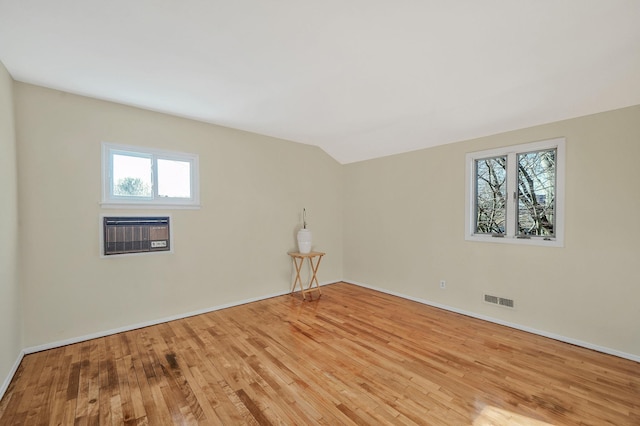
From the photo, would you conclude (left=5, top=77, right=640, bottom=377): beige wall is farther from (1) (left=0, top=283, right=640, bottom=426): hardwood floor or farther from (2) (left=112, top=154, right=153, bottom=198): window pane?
(1) (left=0, top=283, right=640, bottom=426): hardwood floor

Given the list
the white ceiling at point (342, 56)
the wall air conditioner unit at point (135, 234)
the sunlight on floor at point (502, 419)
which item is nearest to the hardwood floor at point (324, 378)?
the sunlight on floor at point (502, 419)

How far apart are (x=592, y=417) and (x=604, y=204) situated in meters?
1.89

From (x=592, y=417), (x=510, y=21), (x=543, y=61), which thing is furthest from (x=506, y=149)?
(x=592, y=417)

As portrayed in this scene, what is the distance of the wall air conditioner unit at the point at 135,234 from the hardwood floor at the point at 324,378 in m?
0.93

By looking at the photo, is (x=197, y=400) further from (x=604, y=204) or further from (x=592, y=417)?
(x=604, y=204)

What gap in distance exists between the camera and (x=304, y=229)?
14.6ft

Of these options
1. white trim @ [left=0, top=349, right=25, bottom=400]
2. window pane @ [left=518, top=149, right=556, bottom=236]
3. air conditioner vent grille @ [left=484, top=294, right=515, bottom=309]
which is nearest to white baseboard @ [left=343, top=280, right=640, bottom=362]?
air conditioner vent grille @ [left=484, top=294, right=515, bottom=309]

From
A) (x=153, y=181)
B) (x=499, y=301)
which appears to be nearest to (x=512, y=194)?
(x=499, y=301)

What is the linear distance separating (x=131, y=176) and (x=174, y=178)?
17.8 inches

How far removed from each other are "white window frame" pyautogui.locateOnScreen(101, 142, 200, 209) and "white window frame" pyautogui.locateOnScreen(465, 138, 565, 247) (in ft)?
11.7

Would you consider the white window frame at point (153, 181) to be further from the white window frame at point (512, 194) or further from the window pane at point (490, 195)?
the window pane at point (490, 195)

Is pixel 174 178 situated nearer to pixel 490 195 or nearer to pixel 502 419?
pixel 502 419

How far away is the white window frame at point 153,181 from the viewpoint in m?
3.01

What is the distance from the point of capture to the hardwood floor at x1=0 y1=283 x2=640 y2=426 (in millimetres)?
1802
